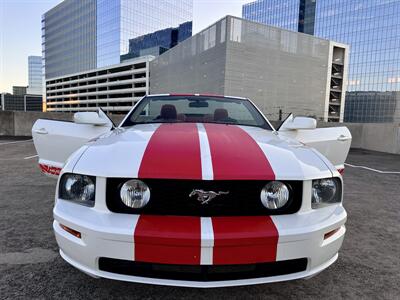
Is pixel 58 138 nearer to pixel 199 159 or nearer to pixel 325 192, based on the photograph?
pixel 199 159

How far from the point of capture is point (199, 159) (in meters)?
1.80

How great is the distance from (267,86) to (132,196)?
4479 cm

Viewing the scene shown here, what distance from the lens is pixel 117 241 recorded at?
1533 millimetres

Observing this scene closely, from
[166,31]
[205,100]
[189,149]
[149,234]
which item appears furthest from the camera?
[166,31]

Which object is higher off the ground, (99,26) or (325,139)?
(99,26)

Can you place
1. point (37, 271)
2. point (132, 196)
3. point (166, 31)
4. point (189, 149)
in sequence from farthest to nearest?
point (166, 31) < point (37, 271) < point (189, 149) < point (132, 196)

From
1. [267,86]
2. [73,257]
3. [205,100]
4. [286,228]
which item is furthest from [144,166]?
[267,86]

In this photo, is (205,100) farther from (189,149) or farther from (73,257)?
(73,257)

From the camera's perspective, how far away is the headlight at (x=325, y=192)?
185 cm

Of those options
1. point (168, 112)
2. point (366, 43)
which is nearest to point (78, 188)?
point (168, 112)

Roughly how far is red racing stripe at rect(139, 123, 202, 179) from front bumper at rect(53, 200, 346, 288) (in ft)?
0.83

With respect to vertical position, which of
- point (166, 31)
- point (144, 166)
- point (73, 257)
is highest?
point (166, 31)

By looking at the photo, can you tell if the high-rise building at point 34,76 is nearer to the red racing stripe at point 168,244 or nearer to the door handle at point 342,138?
the door handle at point 342,138

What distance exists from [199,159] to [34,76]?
170332 mm
